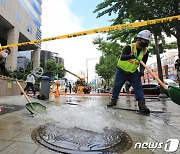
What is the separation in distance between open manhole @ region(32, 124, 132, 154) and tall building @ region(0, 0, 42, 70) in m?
29.2

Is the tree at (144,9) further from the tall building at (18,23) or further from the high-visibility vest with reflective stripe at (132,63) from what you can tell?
the tall building at (18,23)

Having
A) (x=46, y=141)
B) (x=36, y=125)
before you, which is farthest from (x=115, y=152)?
(x=36, y=125)

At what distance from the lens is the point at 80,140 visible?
7.53ft

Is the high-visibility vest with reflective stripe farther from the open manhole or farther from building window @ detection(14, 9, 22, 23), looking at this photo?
building window @ detection(14, 9, 22, 23)

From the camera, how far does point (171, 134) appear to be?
2.63 metres

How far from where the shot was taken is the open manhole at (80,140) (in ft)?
6.65

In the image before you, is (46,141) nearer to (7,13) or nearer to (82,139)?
(82,139)

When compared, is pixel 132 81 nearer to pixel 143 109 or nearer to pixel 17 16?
pixel 143 109

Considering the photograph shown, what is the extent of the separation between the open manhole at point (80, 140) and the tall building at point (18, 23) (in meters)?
29.2

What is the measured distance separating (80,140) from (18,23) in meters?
35.2

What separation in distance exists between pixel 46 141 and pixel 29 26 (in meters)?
40.3

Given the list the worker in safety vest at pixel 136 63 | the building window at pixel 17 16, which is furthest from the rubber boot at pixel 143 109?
the building window at pixel 17 16

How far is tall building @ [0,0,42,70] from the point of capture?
97.2 feet

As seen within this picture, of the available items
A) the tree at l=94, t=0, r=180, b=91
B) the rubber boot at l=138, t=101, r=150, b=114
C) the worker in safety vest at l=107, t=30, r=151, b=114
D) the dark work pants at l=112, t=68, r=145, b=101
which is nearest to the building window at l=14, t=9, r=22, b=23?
the tree at l=94, t=0, r=180, b=91
